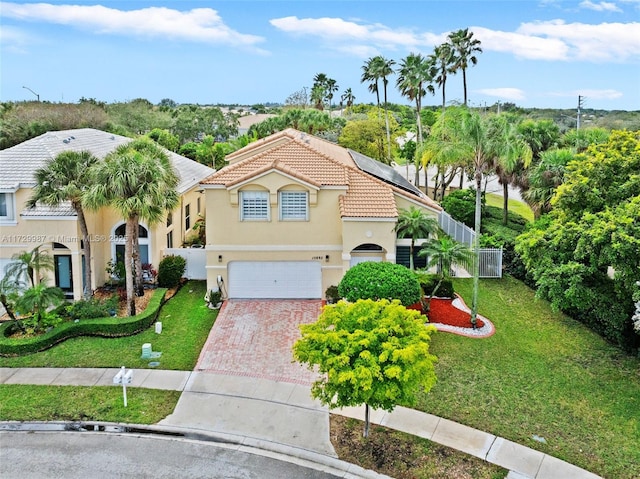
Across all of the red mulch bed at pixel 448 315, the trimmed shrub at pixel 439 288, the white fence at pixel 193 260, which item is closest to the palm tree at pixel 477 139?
the red mulch bed at pixel 448 315

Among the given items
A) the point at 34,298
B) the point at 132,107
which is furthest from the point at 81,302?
the point at 132,107

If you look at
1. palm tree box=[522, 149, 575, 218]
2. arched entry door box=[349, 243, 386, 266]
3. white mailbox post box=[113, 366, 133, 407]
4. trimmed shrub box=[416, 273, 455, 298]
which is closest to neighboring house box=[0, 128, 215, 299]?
arched entry door box=[349, 243, 386, 266]

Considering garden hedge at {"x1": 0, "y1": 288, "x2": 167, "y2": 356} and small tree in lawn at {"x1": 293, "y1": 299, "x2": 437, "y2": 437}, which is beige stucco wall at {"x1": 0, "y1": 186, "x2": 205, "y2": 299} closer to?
garden hedge at {"x1": 0, "y1": 288, "x2": 167, "y2": 356}

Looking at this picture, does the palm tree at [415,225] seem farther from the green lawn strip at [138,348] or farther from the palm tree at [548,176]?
the green lawn strip at [138,348]

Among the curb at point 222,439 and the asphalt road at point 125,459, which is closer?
the asphalt road at point 125,459

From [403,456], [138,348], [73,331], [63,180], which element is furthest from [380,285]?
[63,180]

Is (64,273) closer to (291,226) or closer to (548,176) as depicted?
(291,226)
